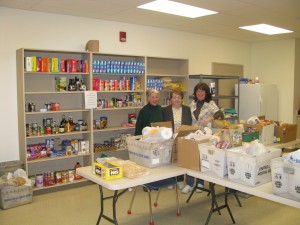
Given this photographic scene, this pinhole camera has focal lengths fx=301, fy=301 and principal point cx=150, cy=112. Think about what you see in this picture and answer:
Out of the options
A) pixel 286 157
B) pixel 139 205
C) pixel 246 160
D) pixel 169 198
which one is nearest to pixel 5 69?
pixel 139 205

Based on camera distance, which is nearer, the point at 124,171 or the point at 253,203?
the point at 124,171

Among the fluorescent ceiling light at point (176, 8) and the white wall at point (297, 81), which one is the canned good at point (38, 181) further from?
the white wall at point (297, 81)

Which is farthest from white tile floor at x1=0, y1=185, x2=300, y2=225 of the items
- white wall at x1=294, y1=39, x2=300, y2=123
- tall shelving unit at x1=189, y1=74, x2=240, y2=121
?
white wall at x1=294, y1=39, x2=300, y2=123

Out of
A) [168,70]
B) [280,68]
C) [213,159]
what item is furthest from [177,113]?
[280,68]

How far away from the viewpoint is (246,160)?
2.30 m

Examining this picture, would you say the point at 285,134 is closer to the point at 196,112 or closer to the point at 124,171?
the point at 196,112

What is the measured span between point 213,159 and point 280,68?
562 centimetres

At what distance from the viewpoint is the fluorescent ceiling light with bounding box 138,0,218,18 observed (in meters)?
4.12

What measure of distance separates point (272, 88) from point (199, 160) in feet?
16.1

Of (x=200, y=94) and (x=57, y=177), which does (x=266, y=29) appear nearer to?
A: (x=200, y=94)

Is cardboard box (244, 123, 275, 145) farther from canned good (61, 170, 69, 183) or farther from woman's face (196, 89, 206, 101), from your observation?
canned good (61, 170, 69, 183)

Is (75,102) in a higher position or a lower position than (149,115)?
higher

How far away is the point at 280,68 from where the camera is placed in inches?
288

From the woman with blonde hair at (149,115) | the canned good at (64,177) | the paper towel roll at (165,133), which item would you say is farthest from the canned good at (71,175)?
the paper towel roll at (165,133)
